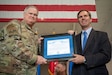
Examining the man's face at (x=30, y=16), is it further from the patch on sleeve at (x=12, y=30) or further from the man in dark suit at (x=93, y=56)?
the man in dark suit at (x=93, y=56)

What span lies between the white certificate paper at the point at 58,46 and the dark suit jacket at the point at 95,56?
13 cm

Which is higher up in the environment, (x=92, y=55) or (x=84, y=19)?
(x=84, y=19)

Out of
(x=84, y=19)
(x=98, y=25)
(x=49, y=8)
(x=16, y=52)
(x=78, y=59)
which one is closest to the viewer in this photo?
(x=16, y=52)

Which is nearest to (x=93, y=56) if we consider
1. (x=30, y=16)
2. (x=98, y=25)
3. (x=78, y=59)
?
(x=78, y=59)

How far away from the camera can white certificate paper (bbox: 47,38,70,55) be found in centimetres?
214

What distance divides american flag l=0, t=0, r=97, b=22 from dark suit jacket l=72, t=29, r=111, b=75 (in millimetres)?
1114

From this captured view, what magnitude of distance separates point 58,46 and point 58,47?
0.4 inches

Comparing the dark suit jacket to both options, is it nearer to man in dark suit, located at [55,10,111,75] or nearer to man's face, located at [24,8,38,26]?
man in dark suit, located at [55,10,111,75]

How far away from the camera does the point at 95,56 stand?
205 centimetres

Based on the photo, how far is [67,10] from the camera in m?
3.23

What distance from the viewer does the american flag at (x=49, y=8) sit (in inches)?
126

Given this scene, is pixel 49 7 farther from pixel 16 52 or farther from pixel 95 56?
pixel 16 52

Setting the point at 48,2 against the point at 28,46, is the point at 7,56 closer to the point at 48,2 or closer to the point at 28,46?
the point at 28,46

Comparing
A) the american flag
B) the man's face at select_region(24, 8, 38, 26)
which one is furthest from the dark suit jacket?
the american flag
